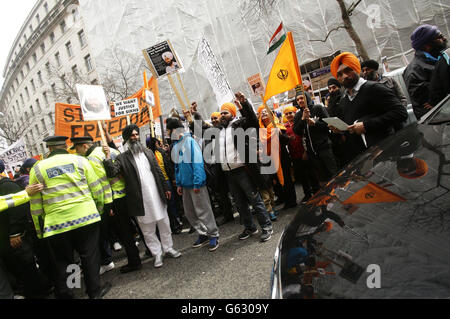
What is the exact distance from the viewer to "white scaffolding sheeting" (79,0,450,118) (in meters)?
13.8

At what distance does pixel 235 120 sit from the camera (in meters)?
3.92

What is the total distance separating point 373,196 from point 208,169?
397 centimetres

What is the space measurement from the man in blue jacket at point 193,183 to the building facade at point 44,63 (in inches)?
1013

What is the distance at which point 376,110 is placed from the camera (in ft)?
9.48

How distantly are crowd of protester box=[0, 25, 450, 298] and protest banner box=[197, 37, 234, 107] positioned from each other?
32.9 inches

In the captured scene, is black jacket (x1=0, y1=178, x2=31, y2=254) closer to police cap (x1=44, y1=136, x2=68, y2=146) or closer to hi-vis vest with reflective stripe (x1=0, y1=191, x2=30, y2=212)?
hi-vis vest with reflective stripe (x1=0, y1=191, x2=30, y2=212)

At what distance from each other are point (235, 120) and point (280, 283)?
2.83 metres

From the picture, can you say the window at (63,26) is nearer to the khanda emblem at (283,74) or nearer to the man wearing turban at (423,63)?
the khanda emblem at (283,74)

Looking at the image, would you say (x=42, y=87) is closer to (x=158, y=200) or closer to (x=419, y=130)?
(x=158, y=200)

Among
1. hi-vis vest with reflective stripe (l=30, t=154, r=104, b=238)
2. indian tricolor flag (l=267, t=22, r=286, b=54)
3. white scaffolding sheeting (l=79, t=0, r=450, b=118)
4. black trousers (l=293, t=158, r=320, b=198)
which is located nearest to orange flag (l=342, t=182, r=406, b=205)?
hi-vis vest with reflective stripe (l=30, t=154, r=104, b=238)

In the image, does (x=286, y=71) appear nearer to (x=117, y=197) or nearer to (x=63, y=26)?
(x=117, y=197)

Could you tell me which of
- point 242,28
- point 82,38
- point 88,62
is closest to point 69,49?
point 82,38

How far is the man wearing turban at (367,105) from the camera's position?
2.78 metres
